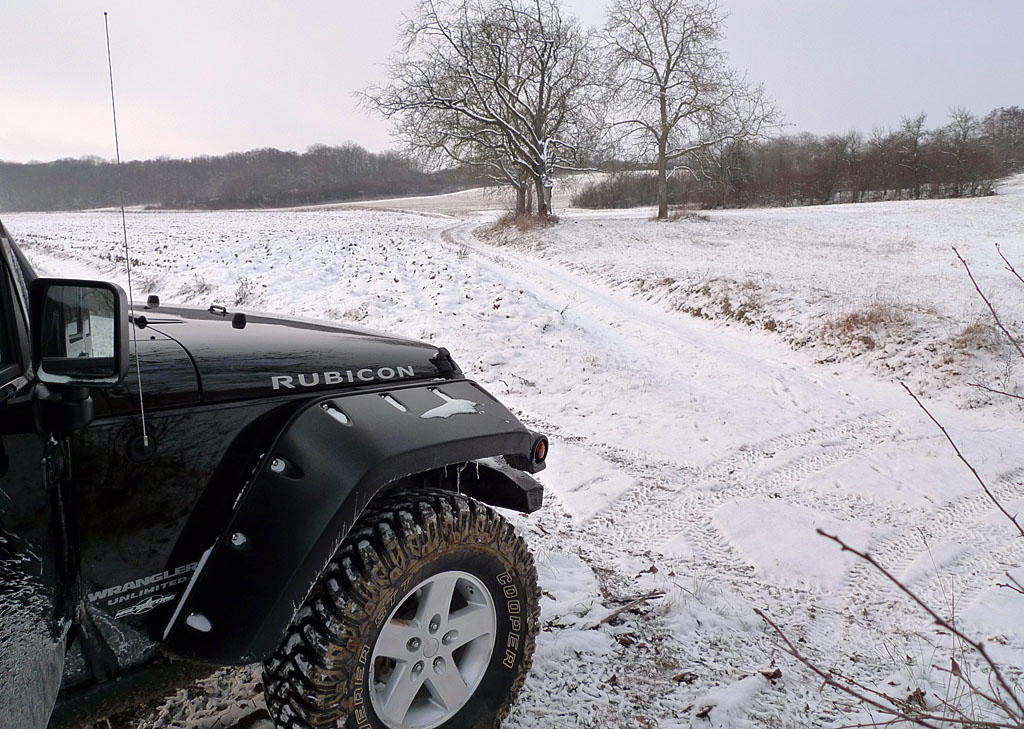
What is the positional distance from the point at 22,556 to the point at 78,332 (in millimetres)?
565

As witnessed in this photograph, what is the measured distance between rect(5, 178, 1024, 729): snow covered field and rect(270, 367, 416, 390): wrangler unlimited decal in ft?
2.29

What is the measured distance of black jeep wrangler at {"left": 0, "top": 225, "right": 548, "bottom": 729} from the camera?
5.10 ft

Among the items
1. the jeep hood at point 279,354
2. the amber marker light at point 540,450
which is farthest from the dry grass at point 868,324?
the jeep hood at point 279,354

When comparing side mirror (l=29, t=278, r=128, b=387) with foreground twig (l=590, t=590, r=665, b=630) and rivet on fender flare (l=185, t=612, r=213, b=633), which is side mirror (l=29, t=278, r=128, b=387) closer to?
rivet on fender flare (l=185, t=612, r=213, b=633)

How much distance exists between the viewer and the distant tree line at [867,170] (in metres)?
38.2

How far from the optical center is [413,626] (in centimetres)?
217

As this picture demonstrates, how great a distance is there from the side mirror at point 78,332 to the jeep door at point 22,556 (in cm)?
18

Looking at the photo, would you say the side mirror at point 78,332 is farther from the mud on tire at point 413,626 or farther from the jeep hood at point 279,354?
the mud on tire at point 413,626

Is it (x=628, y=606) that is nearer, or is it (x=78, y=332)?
(x=78, y=332)

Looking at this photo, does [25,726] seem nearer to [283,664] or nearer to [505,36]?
[283,664]

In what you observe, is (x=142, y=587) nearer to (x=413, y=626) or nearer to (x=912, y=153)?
(x=413, y=626)

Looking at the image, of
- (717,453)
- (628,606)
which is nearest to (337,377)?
(628,606)

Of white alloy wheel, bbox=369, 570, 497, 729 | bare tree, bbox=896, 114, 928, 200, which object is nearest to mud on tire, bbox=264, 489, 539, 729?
white alloy wheel, bbox=369, 570, 497, 729

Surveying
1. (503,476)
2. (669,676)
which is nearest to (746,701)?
(669,676)
